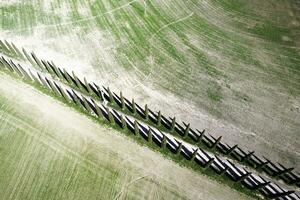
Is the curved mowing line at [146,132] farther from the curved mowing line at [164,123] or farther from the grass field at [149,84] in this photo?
the grass field at [149,84]

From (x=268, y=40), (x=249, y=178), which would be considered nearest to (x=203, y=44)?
(x=268, y=40)

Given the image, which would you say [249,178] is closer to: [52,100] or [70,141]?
[70,141]

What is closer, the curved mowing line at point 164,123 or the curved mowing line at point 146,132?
the curved mowing line at point 146,132

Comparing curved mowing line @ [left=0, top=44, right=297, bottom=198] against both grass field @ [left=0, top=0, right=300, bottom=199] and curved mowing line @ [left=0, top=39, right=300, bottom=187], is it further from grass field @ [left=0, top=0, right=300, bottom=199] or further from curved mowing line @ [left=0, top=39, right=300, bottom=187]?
grass field @ [left=0, top=0, right=300, bottom=199]

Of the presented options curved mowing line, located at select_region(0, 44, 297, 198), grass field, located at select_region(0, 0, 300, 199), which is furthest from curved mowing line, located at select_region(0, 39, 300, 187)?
grass field, located at select_region(0, 0, 300, 199)

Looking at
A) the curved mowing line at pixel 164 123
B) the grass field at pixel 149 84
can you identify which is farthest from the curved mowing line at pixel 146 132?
the grass field at pixel 149 84
